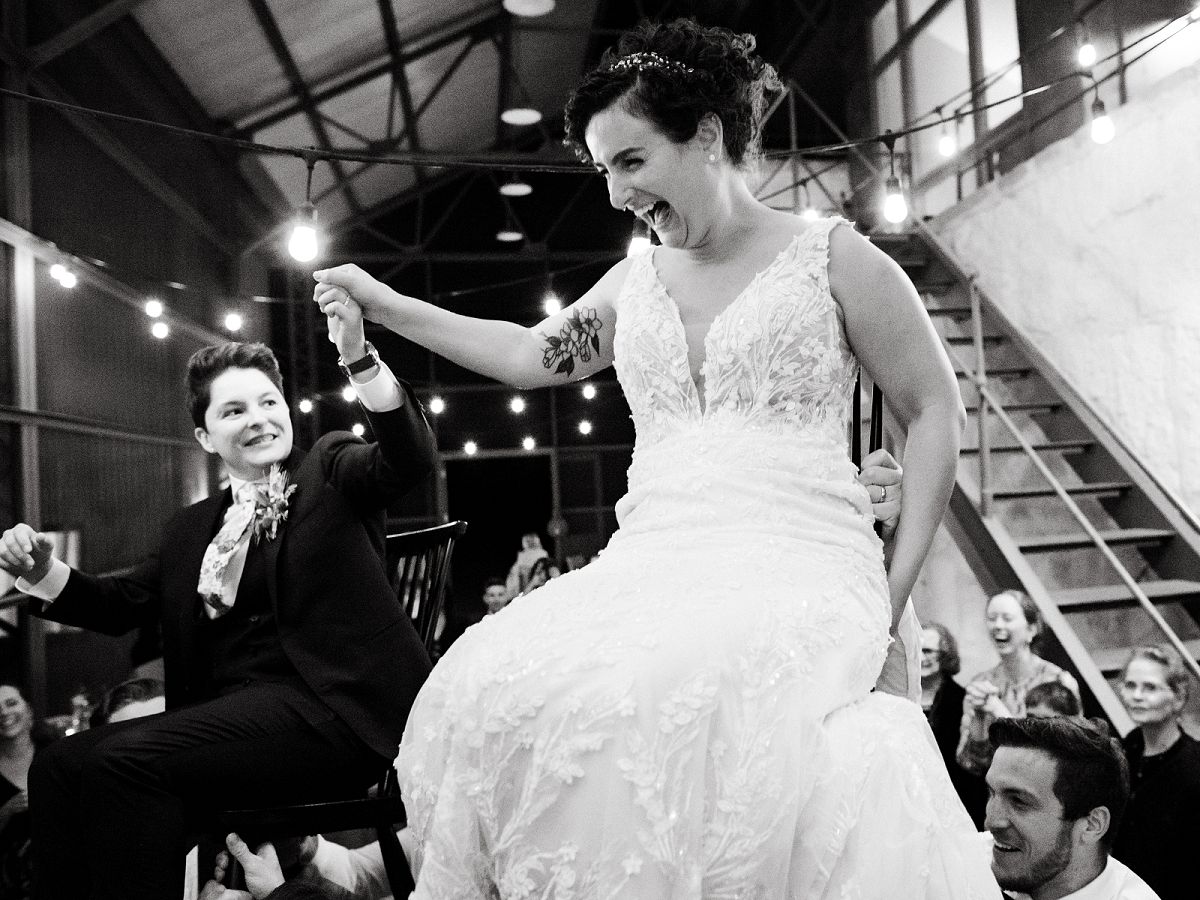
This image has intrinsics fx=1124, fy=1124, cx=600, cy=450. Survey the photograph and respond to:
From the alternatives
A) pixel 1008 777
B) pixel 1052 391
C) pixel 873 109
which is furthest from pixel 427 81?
pixel 1008 777

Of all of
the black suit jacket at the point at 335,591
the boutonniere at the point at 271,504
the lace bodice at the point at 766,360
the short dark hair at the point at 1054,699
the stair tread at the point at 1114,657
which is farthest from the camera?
the stair tread at the point at 1114,657

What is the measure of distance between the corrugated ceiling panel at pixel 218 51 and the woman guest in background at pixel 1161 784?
6637 millimetres

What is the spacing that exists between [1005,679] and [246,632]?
3.44 m

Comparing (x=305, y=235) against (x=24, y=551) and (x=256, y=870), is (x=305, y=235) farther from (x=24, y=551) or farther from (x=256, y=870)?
(x=256, y=870)

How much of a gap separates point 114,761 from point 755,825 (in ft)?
3.88

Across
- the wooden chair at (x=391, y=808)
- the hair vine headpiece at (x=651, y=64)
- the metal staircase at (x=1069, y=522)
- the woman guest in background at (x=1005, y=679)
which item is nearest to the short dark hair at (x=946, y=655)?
the woman guest in background at (x=1005, y=679)

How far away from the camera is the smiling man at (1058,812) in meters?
2.64

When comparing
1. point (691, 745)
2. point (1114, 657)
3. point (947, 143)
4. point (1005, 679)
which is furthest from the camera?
point (947, 143)

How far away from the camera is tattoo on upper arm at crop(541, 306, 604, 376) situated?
2023mm

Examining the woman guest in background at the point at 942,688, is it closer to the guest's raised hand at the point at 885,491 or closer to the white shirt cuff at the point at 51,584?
the guest's raised hand at the point at 885,491

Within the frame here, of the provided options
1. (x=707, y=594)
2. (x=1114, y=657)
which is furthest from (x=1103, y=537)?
(x=707, y=594)

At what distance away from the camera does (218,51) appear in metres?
8.10

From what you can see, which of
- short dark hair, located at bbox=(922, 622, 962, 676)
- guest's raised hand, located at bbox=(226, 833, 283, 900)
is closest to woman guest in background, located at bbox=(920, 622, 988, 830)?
short dark hair, located at bbox=(922, 622, 962, 676)

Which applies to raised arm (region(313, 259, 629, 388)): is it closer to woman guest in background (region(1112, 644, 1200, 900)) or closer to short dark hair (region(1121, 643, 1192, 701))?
woman guest in background (region(1112, 644, 1200, 900))
